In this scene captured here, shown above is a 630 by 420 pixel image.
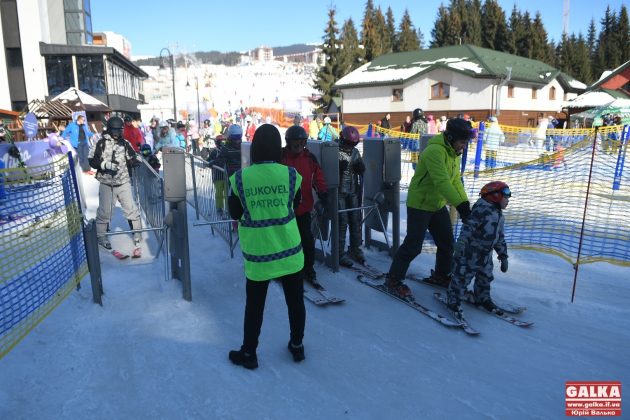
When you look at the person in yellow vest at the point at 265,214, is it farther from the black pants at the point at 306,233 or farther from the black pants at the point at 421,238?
the black pants at the point at 421,238

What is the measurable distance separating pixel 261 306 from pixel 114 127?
148 inches

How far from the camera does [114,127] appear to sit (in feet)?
19.2

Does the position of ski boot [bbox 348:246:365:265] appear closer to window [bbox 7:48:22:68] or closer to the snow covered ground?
the snow covered ground

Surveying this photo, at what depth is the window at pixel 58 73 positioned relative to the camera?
3412 cm

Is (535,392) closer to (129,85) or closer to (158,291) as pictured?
(158,291)

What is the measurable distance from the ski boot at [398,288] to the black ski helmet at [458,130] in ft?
4.83

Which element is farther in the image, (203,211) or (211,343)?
(203,211)

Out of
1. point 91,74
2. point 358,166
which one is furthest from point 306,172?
point 91,74

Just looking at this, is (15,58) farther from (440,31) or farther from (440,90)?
(440,31)

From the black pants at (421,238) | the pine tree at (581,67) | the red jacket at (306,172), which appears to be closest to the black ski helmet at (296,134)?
the red jacket at (306,172)

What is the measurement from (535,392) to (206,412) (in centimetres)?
220

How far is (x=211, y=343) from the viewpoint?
12.4 feet

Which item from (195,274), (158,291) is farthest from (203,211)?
(158,291)

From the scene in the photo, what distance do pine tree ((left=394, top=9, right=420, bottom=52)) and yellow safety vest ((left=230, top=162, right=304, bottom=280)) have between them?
6996 centimetres
